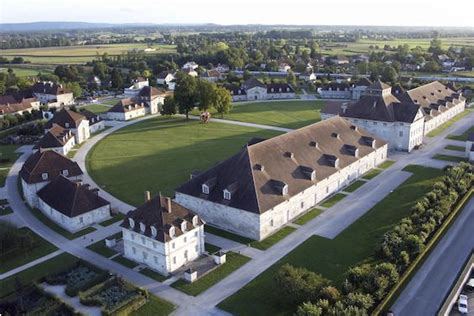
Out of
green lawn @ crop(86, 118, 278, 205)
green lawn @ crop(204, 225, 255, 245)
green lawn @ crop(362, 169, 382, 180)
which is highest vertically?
green lawn @ crop(362, 169, 382, 180)

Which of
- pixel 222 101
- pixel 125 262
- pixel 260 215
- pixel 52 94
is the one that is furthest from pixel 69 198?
pixel 52 94

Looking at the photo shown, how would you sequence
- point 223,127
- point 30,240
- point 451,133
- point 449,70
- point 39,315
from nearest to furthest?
point 39,315 < point 30,240 < point 451,133 < point 223,127 < point 449,70

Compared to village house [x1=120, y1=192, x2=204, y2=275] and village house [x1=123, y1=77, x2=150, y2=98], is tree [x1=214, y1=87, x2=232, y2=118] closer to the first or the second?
village house [x1=123, y1=77, x2=150, y2=98]

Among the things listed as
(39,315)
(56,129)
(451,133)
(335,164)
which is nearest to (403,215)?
(335,164)

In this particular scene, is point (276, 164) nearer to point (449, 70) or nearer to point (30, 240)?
point (30, 240)

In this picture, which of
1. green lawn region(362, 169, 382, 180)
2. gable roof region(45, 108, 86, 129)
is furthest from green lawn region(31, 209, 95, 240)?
green lawn region(362, 169, 382, 180)
